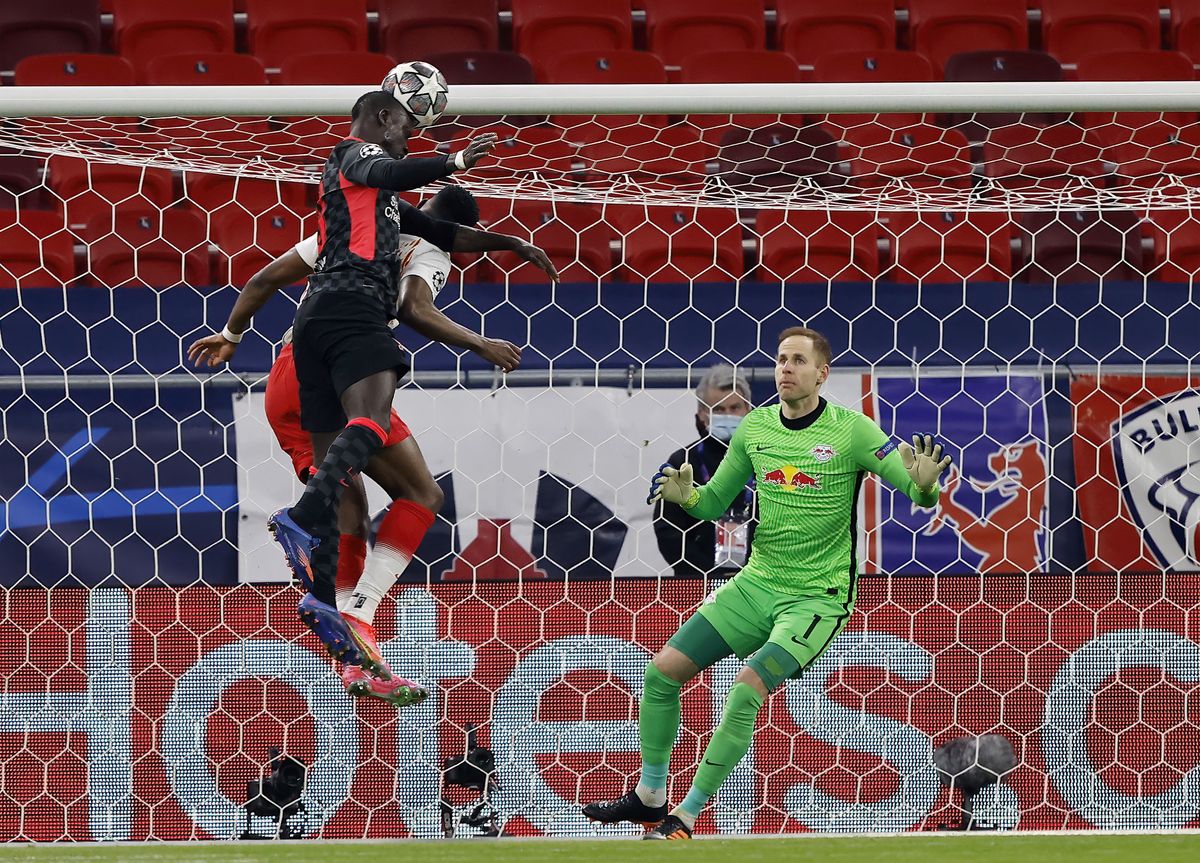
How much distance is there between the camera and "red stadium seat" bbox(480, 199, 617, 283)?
612cm

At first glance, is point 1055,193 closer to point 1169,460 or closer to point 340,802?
point 1169,460

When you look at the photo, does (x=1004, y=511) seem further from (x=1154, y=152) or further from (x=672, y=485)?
(x=1154, y=152)

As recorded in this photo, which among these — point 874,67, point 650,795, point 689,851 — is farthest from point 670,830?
point 874,67

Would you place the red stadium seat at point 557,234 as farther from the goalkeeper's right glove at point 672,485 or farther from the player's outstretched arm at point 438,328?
the player's outstretched arm at point 438,328

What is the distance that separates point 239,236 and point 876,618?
3013mm

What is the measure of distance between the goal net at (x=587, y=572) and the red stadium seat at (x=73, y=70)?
2.69 meters

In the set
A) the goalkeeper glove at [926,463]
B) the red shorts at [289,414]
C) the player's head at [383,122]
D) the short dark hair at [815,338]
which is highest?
the player's head at [383,122]

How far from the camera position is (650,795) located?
450 cm

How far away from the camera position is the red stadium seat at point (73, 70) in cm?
775

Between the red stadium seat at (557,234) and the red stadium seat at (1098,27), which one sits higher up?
the red stadium seat at (1098,27)

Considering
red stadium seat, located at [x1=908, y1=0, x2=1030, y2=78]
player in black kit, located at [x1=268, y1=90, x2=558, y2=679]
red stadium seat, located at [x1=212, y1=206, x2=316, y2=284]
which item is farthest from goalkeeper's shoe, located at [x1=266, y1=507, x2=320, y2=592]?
red stadium seat, located at [x1=908, y1=0, x2=1030, y2=78]

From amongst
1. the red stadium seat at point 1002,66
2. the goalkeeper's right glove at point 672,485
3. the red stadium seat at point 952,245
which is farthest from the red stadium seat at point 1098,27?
the goalkeeper's right glove at point 672,485

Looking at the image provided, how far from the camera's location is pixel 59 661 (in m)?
4.91

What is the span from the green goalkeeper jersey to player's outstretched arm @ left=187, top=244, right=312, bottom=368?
1.36 m
